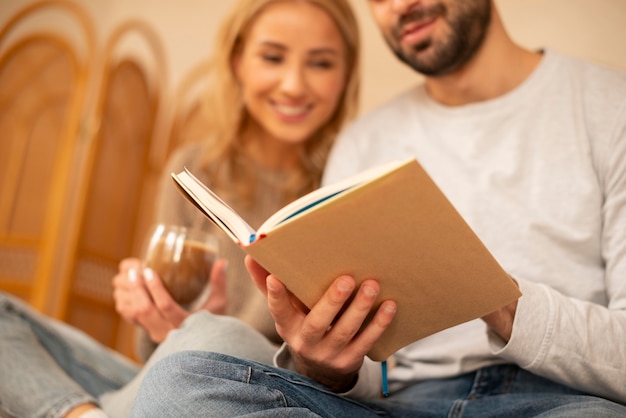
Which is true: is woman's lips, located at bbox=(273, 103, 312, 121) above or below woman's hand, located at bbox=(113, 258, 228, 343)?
above

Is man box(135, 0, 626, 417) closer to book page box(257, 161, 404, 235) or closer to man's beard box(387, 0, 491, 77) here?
man's beard box(387, 0, 491, 77)

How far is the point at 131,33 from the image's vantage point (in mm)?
3271

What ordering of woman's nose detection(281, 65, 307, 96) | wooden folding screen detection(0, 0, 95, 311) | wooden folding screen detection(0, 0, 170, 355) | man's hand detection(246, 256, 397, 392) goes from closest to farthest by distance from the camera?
man's hand detection(246, 256, 397, 392) → woman's nose detection(281, 65, 307, 96) → wooden folding screen detection(0, 0, 170, 355) → wooden folding screen detection(0, 0, 95, 311)

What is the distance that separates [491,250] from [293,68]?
2.31 feet

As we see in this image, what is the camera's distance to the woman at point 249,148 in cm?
131

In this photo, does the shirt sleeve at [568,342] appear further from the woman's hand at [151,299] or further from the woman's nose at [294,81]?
the woman's nose at [294,81]

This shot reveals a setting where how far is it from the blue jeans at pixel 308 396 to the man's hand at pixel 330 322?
5 centimetres

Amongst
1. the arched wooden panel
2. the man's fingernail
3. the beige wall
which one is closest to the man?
the man's fingernail

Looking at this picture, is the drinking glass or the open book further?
the drinking glass

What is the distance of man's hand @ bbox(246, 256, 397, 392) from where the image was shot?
837 millimetres

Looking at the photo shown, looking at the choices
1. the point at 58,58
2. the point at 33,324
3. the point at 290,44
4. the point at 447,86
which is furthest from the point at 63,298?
the point at 447,86

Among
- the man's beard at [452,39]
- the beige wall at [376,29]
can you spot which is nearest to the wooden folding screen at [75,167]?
the beige wall at [376,29]

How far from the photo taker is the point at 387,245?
2.58ft

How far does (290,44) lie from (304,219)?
39.7 inches
